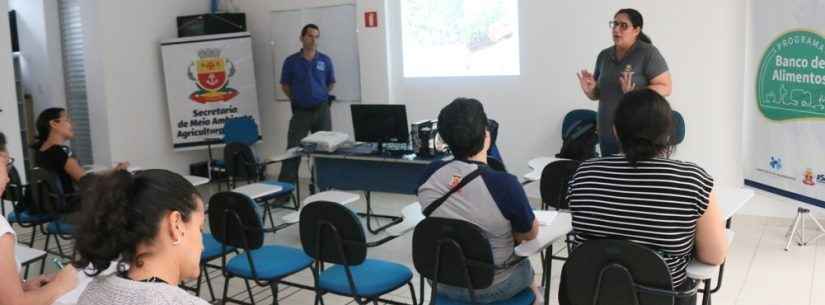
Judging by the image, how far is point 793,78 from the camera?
192 inches

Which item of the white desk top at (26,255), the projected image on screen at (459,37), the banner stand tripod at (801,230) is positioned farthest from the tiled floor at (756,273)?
the projected image on screen at (459,37)

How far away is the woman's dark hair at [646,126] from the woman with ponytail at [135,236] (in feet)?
4.69

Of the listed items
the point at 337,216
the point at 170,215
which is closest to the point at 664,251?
the point at 337,216

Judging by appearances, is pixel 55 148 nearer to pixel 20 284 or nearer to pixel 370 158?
pixel 370 158

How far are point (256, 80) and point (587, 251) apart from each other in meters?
6.65

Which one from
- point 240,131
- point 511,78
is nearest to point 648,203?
point 511,78

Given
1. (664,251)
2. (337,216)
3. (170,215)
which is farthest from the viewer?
(337,216)

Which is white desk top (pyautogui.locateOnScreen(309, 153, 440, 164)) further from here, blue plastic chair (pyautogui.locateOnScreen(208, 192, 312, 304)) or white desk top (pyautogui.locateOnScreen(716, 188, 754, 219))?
white desk top (pyautogui.locateOnScreen(716, 188, 754, 219))

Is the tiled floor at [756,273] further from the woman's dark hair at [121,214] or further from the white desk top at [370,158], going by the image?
the woman's dark hair at [121,214]

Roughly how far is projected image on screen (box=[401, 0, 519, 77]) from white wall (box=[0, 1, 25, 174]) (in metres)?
3.71

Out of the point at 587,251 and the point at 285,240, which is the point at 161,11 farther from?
the point at 587,251

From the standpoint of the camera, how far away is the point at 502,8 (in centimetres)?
643

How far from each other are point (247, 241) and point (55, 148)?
7.11ft

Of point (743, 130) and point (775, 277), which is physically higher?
point (743, 130)
